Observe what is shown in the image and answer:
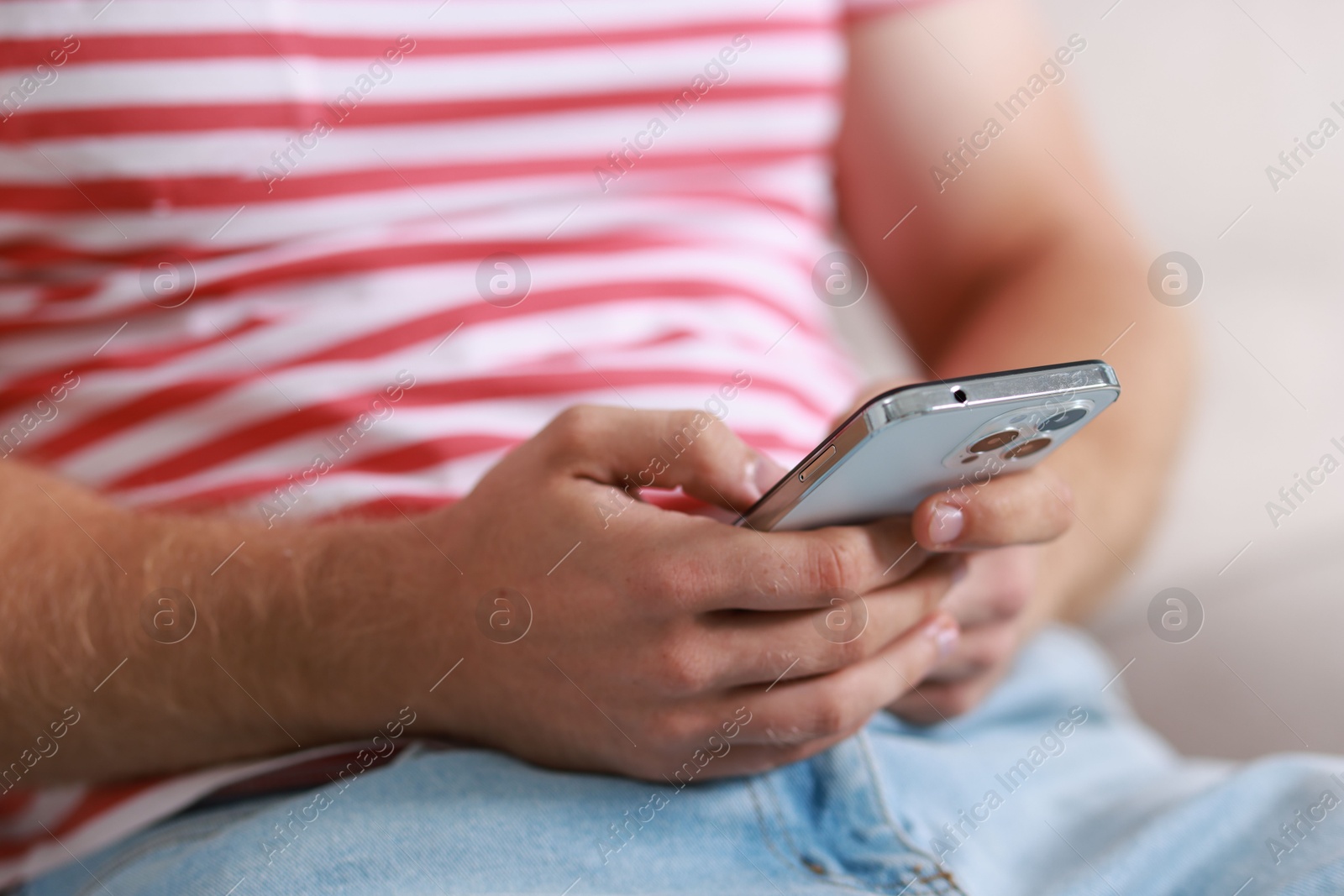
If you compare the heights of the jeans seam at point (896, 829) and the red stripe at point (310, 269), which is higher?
the red stripe at point (310, 269)

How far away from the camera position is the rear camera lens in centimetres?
43

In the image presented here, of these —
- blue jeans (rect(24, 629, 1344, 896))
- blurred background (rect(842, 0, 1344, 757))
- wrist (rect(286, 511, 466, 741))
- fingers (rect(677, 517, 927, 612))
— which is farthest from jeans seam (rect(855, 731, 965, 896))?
blurred background (rect(842, 0, 1344, 757))

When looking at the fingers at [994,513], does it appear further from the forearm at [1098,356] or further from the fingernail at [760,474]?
the forearm at [1098,356]

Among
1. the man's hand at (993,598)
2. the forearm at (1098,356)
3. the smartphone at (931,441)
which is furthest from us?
the forearm at (1098,356)

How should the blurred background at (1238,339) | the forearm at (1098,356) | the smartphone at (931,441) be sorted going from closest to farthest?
the smartphone at (931,441) → the forearm at (1098,356) → the blurred background at (1238,339)

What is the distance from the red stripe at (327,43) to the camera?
54cm

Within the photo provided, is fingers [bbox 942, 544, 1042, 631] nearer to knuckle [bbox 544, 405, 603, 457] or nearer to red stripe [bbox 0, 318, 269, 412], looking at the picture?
knuckle [bbox 544, 405, 603, 457]

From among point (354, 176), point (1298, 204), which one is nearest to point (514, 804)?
point (354, 176)

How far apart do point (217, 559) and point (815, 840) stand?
330 mm

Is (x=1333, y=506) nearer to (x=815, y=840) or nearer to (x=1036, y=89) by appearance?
(x=1036, y=89)

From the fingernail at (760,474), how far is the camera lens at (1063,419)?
0.36ft

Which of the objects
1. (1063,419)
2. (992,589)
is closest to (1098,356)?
(992,589)

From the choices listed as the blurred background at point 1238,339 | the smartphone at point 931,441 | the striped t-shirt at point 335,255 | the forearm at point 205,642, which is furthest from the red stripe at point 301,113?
the blurred background at point 1238,339

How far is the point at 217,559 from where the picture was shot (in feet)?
1.69
